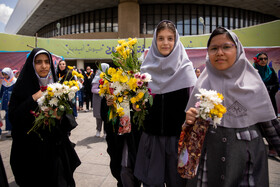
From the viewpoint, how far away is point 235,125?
1.54m

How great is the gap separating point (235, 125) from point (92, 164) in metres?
2.87

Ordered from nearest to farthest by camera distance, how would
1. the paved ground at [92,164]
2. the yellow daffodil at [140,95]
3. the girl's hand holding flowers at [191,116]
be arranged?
the girl's hand holding flowers at [191,116], the yellow daffodil at [140,95], the paved ground at [92,164]

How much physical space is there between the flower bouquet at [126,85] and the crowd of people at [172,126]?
19 cm

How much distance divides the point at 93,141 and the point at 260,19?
95.0 ft

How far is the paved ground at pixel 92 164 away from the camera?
302cm

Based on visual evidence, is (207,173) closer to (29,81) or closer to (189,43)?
(29,81)

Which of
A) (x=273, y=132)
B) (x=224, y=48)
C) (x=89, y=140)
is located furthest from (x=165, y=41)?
(x=89, y=140)

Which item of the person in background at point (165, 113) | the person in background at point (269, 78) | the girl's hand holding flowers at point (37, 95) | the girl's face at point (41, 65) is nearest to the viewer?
the person in background at point (165, 113)

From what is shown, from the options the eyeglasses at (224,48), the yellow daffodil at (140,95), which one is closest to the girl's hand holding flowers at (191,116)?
the yellow daffodil at (140,95)

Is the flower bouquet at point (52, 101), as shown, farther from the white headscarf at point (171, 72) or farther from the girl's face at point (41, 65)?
the white headscarf at point (171, 72)

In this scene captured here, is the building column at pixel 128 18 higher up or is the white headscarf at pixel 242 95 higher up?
the building column at pixel 128 18

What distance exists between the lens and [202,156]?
5.48 feet

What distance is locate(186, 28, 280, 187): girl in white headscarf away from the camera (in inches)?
59.3

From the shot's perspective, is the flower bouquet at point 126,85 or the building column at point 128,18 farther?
the building column at point 128,18
